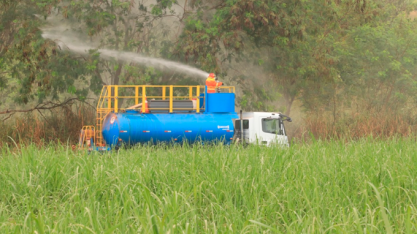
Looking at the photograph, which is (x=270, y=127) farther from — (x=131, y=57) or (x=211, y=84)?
(x=131, y=57)

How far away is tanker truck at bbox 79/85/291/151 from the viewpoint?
14.6 meters

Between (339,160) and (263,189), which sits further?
(339,160)

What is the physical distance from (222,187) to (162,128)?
28.3ft

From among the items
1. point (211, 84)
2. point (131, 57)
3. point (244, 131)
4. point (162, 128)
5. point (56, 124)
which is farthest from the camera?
point (131, 57)

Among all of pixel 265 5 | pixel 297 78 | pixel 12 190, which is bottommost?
pixel 12 190

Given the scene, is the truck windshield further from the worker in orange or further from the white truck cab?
the worker in orange

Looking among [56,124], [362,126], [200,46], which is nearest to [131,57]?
[200,46]

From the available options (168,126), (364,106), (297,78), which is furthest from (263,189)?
(364,106)

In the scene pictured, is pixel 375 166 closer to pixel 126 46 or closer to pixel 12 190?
pixel 12 190

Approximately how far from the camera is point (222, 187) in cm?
616

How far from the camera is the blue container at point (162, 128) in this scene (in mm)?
14469

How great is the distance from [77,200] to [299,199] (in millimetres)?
2355

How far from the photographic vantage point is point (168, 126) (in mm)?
14719

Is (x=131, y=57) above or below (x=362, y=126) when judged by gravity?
above
